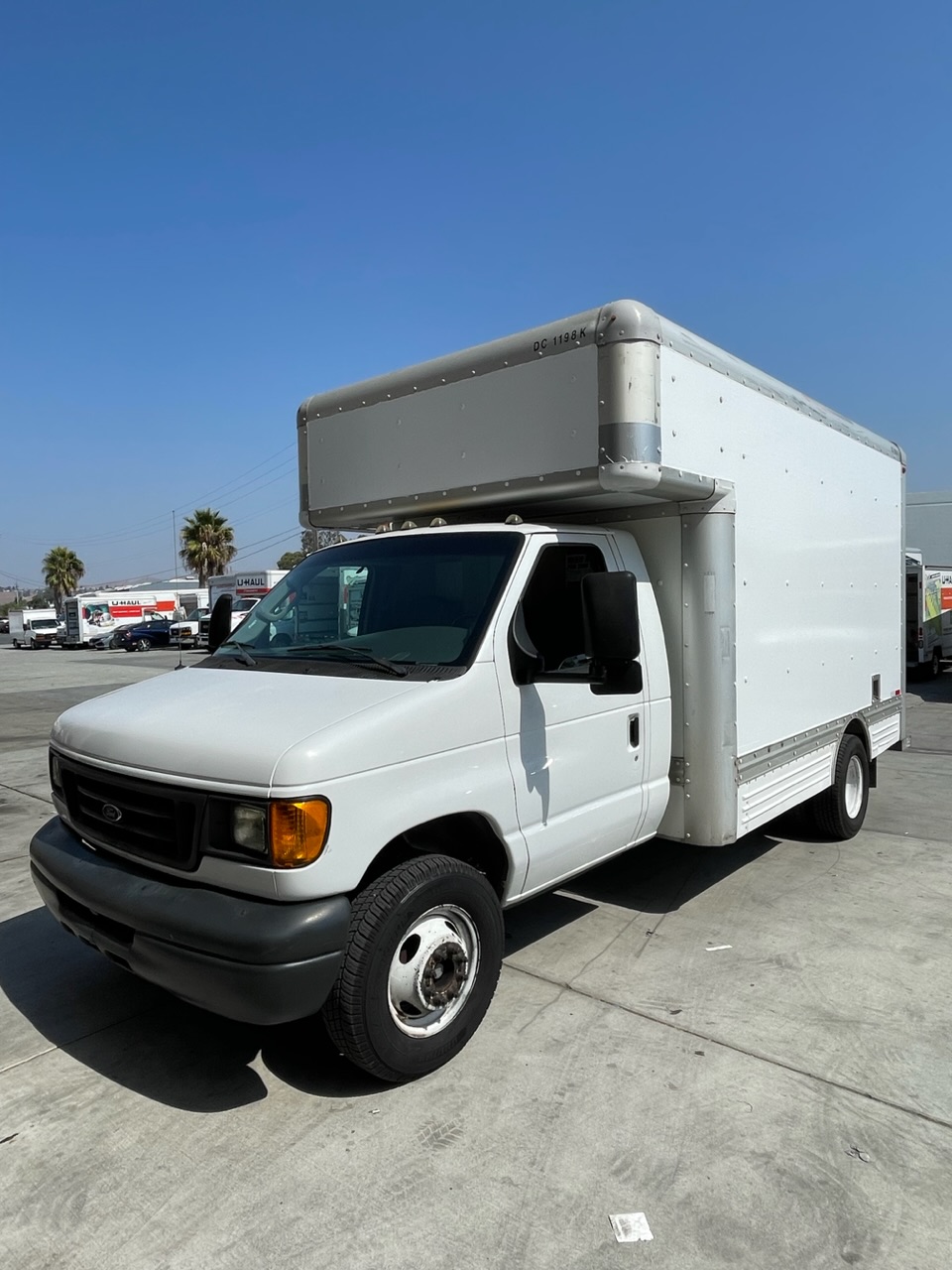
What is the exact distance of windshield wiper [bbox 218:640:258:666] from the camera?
3.97m

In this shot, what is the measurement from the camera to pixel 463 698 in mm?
3436

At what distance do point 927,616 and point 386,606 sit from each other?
17134mm

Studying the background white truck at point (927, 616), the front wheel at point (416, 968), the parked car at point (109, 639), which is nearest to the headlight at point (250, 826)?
the front wheel at point (416, 968)

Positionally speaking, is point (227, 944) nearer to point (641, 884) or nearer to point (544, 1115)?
point (544, 1115)

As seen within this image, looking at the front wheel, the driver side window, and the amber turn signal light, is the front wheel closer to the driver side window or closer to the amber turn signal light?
the amber turn signal light

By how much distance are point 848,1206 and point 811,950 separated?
1.97m

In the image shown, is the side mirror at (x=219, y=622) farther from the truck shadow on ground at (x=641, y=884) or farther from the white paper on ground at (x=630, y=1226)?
the white paper on ground at (x=630, y=1226)

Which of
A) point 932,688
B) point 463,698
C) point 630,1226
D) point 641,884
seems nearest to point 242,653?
point 463,698

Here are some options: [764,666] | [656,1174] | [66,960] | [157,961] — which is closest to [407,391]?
[764,666]

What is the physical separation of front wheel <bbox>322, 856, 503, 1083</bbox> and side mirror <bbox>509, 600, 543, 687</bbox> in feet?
2.65

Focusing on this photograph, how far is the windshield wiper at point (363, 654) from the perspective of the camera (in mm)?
3518

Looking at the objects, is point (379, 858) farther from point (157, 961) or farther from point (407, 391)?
point (407, 391)

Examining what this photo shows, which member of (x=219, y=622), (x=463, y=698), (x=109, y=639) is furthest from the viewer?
(x=109, y=639)

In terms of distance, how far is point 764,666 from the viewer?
505 cm
